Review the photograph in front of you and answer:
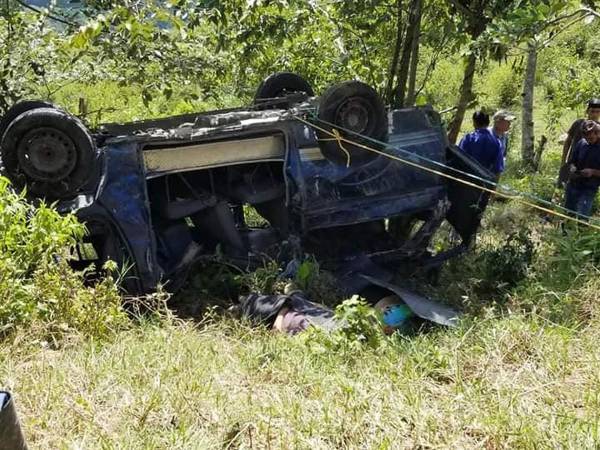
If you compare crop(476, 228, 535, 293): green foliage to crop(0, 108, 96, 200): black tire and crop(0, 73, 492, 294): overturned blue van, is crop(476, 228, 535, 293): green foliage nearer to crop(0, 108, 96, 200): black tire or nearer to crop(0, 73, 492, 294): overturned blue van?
crop(0, 73, 492, 294): overturned blue van

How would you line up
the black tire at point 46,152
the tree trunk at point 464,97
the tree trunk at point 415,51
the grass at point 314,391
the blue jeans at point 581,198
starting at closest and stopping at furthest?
the grass at point 314,391 → the black tire at point 46,152 → the blue jeans at point 581,198 → the tree trunk at point 415,51 → the tree trunk at point 464,97

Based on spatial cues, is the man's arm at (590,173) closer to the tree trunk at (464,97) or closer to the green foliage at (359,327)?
the tree trunk at (464,97)

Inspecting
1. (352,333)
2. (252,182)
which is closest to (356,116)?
(252,182)

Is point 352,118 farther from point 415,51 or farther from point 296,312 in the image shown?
point 415,51

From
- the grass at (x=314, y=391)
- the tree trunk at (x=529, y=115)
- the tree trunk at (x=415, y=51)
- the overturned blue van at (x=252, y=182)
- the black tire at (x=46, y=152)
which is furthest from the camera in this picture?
the tree trunk at (x=529, y=115)

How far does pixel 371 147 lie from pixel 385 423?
308 cm

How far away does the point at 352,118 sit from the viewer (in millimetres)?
5375

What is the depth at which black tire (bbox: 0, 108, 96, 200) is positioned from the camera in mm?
4367

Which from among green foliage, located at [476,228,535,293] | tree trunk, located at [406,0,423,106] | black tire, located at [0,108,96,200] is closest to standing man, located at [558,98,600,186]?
green foliage, located at [476,228,535,293]

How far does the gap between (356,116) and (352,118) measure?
1.7 inches

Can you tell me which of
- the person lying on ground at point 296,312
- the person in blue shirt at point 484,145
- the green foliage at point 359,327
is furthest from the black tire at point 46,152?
the person in blue shirt at point 484,145

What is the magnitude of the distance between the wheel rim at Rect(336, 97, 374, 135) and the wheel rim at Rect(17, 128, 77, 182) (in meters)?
2.11

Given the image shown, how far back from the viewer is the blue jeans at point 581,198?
6.28m

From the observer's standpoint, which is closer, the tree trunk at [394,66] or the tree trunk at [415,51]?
the tree trunk at [415,51]
